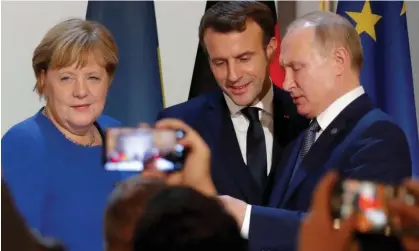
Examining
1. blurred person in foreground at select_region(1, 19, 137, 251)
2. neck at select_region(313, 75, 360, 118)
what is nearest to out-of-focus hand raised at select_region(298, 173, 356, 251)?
neck at select_region(313, 75, 360, 118)

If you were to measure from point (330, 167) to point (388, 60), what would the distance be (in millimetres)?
654

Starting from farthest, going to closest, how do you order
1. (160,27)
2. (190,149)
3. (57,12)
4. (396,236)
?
1. (160,27)
2. (57,12)
3. (190,149)
4. (396,236)

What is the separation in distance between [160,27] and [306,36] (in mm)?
698

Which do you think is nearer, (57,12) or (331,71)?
(331,71)

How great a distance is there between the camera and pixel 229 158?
1.73m

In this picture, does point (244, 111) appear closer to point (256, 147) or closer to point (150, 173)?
point (256, 147)

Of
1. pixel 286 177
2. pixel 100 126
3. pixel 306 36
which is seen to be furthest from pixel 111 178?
pixel 306 36

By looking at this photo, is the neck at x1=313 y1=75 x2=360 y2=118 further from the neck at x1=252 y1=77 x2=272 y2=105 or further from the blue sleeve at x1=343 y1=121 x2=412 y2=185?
the neck at x1=252 y1=77 x2=272 y2=105

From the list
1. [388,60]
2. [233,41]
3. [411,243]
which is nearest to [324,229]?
[411,243]

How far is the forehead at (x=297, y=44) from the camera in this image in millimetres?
1603

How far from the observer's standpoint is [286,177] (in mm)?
1660

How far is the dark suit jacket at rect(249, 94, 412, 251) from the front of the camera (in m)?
1.52

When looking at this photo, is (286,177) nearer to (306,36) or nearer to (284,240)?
(284,240)

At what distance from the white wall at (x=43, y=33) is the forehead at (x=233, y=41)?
0.42 meters
